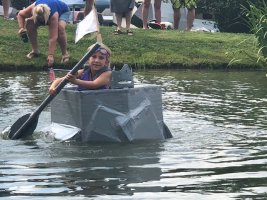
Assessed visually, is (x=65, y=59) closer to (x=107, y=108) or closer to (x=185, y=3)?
(x=107, y=108)

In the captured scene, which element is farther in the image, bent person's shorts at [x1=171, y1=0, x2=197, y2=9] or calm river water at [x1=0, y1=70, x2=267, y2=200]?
bent person's shorts at [x1=171, y1=0, x2=197, y2=9]

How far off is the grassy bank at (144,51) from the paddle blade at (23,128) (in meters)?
8.13

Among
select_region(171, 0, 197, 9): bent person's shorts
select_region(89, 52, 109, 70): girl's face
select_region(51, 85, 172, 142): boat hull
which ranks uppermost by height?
select_region(89, 52, 109, 70): girl's face

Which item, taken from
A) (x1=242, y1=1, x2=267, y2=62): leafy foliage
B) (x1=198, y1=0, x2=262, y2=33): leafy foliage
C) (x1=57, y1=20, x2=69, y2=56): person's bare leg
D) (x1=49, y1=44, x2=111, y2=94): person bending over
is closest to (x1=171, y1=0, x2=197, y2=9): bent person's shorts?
(x1=57, y1=20, x2=69, y2=56): person's bare leg

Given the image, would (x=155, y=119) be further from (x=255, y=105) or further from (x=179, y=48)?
(x=179, y=48)

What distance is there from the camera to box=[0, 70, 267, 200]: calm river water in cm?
730

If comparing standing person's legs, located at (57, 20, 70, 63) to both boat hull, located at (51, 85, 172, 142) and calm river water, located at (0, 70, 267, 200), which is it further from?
boat hull, located at (51, 85, 172, 142)

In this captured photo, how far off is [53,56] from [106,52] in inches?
327

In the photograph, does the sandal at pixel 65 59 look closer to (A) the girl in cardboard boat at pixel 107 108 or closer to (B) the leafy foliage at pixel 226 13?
(A) the girl in cardboard boat at pixel 107 108

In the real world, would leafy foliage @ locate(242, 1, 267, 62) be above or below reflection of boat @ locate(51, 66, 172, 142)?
above

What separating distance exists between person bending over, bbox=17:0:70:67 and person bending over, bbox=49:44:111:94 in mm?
7274

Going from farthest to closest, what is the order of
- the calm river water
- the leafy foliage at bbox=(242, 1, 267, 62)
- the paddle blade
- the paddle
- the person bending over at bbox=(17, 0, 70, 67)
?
→ the person bending over at bbox=(17, 0, 70, 67) → the leafy foliage at bbox=(242, 1, 267, 62) → the paddle blade → the paddle → the calm river water

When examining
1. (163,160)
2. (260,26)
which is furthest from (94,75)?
(260,26)

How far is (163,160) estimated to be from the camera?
29.0 feet
